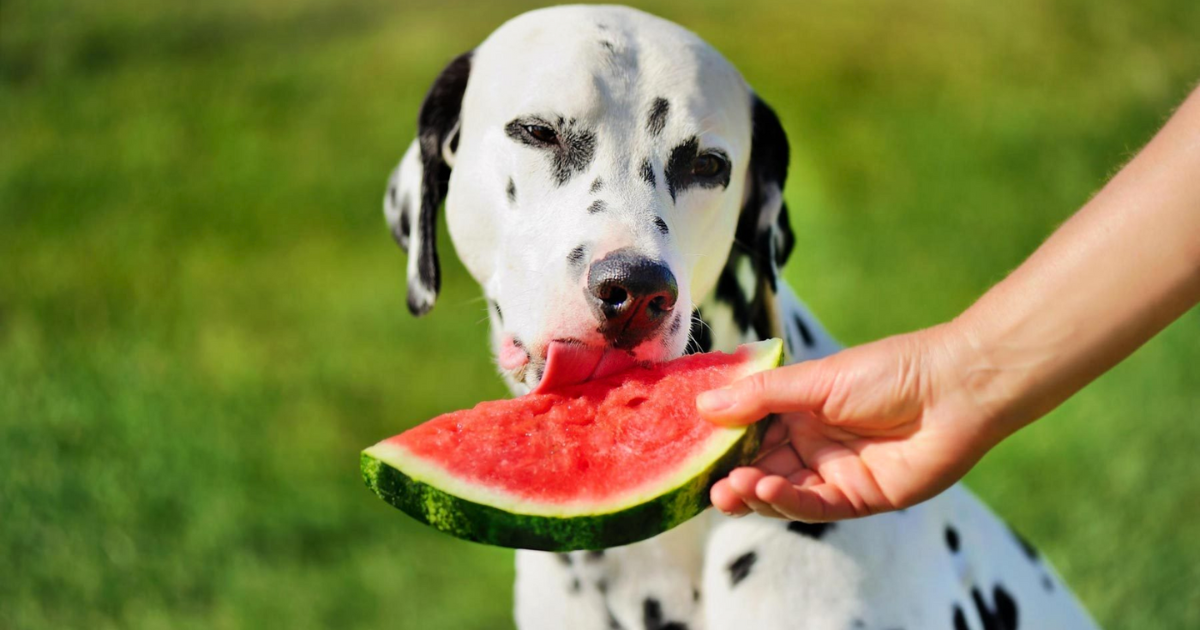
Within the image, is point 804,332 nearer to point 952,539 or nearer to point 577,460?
point 952,539

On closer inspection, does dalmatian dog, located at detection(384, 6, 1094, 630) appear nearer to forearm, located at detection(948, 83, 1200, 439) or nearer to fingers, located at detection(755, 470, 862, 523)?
fingers, located at detection(755, 470, 862, 523)

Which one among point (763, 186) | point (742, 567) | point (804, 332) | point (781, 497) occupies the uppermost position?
point (763, 186)

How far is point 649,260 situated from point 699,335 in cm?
56

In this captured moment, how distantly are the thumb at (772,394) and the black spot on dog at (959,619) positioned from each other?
886mm

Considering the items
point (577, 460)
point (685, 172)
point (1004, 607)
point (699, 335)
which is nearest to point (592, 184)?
point (685, 172)

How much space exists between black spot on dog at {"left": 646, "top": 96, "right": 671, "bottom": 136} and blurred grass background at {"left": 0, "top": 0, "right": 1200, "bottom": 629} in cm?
292

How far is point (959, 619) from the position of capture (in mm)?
2719

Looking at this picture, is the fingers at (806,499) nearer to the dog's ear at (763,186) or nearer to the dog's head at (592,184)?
the dog's head at (592,184)

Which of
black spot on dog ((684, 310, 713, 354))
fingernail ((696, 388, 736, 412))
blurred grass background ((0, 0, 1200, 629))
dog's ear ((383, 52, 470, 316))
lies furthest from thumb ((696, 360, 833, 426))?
blurred grass background ((0, 0, 1200, 629))

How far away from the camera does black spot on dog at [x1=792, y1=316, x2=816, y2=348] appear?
2.98 m

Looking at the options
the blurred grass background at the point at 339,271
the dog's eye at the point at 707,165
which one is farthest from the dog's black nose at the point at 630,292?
the blurred grass background at the point at 339,271

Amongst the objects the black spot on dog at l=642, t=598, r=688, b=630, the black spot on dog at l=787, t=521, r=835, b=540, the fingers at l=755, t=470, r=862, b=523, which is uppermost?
the fingers at l=755, t=470, r=862, b=523

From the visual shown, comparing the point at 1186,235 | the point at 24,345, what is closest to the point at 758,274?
the point at 1186,235

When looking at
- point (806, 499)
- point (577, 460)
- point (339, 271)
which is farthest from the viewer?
point (339, 271)
